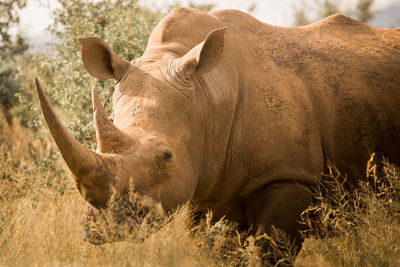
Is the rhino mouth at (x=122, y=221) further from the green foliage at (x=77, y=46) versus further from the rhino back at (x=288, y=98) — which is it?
the green foliage at (x=77, y=46)

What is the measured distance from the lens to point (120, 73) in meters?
4.03

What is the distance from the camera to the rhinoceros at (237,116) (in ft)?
11.0

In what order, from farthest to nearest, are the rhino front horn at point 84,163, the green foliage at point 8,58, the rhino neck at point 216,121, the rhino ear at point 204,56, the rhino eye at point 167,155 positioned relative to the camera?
the green foliage at point 8,58 → the rhino neck at point 216,121 → the rhino ear at point 204,56 → the rhino eye at point 167,155 → the rhino front horn at point 84,163

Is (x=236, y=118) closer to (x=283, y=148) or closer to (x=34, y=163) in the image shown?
(x=283, y=148)

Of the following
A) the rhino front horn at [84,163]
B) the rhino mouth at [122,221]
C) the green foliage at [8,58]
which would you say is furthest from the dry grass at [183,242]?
the green foliage at [8,58]

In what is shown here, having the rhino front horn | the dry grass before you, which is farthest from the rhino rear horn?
the dry grass

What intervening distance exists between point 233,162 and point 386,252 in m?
1.30

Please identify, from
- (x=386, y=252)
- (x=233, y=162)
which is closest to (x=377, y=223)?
(x=386, y=252)

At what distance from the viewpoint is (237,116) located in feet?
13.8

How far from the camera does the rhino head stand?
3104mm

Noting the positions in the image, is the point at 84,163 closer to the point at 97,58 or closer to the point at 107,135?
the point at 107,135

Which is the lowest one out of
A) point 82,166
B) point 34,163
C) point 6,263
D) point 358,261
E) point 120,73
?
point 34,163

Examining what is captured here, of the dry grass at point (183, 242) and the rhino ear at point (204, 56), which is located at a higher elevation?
the rhino ear at point (204, 56)

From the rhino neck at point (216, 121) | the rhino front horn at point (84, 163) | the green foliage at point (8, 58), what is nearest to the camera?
the rhino front horn at point (84, 163)
